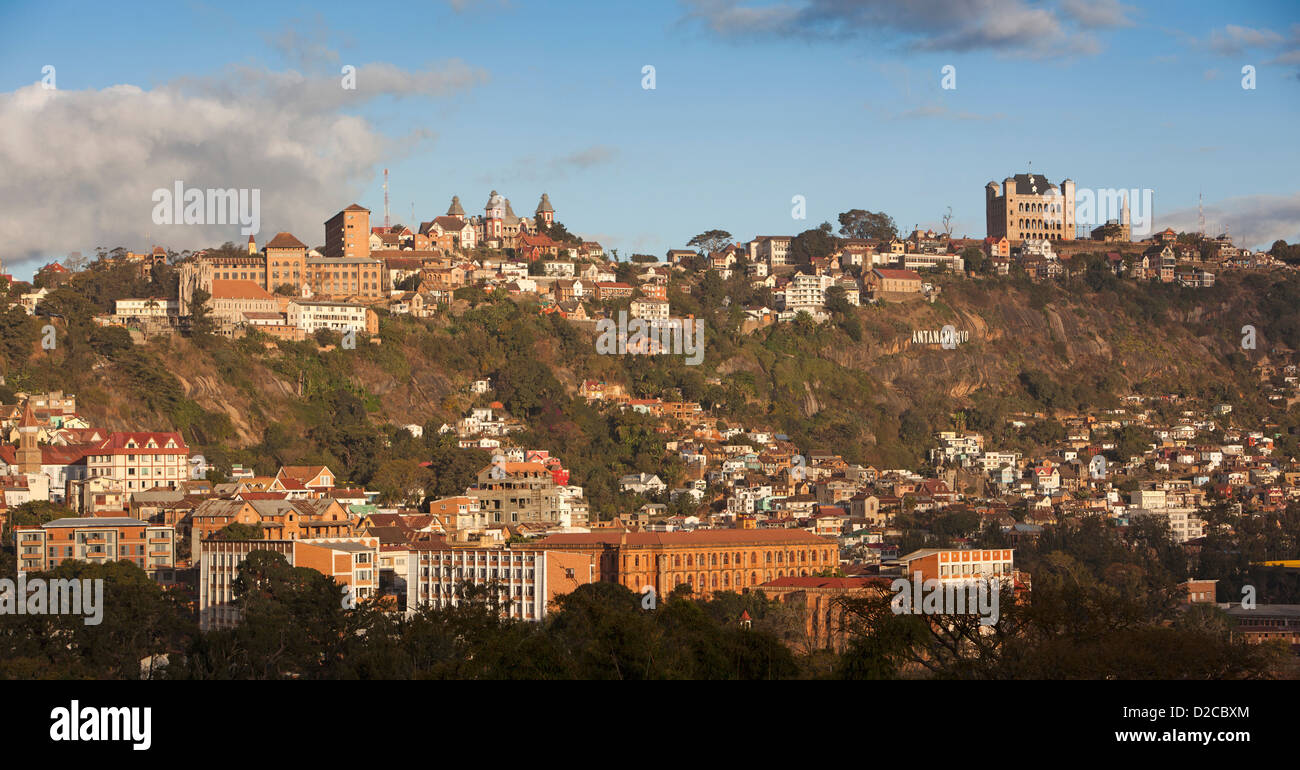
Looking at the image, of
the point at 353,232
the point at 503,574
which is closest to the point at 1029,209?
the point at 353,232

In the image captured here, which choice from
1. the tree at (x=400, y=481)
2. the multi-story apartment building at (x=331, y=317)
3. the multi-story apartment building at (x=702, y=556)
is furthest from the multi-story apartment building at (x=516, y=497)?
the multi-story apartment building at (x=331, y=317)

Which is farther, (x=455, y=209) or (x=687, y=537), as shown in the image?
(x=455, y=209)

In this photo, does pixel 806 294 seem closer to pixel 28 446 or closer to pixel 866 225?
pixel 866 225

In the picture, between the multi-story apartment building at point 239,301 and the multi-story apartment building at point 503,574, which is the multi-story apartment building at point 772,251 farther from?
the multi-story apartment building at point 503,574

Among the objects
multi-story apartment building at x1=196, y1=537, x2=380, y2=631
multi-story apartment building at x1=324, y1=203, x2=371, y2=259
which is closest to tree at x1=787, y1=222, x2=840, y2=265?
multi-story apartment building at x1=324, y1=203, x2=371, y2=259

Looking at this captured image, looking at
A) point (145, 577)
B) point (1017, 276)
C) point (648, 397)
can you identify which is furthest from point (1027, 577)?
point (1017, 276)

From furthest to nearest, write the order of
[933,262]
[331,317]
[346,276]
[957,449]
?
[933,262] → [957,449] → [346,276] → [331,317]
